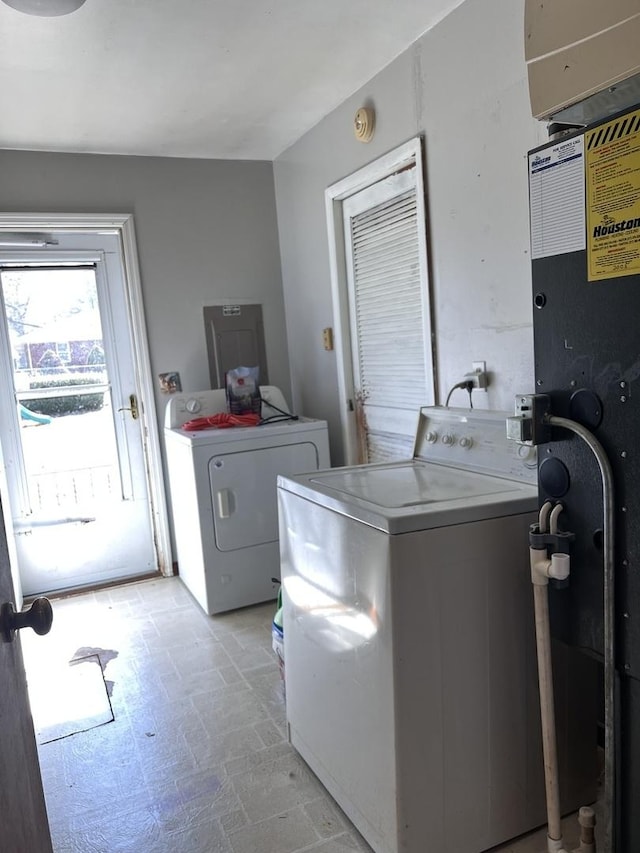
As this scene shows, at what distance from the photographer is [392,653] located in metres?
1.41

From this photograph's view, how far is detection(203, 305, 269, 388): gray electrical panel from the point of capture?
368 cm

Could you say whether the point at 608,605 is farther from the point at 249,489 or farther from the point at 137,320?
the point at 137,320

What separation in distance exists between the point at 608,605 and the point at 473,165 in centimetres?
160

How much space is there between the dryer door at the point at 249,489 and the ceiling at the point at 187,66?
1635mm

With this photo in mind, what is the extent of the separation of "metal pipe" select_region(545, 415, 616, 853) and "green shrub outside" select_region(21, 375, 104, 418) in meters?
2.90

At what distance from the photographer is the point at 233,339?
3725mm

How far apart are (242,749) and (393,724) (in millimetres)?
875

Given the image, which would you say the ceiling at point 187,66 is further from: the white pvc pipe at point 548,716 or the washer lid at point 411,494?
the white pvc pipe at point 548,716

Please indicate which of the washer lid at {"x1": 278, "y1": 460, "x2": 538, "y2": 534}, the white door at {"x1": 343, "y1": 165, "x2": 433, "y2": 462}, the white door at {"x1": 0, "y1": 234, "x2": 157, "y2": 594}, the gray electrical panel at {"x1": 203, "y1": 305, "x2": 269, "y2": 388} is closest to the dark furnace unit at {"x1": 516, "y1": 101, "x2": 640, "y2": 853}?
the washer lid at {"x1": 278, "y1": 460, "x2": 538, "y2": 534}

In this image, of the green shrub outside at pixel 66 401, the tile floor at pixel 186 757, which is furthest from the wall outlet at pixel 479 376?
the green shrub outside at pixel 66 401

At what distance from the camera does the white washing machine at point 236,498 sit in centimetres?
304

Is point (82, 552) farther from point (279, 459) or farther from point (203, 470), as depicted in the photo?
point (279, 459)

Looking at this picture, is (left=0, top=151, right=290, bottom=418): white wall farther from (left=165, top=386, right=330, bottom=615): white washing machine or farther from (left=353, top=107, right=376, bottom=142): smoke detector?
(left=353, top=107, right=376, bottom=142): smoke detector

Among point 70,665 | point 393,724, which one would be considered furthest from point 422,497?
point 70,665
